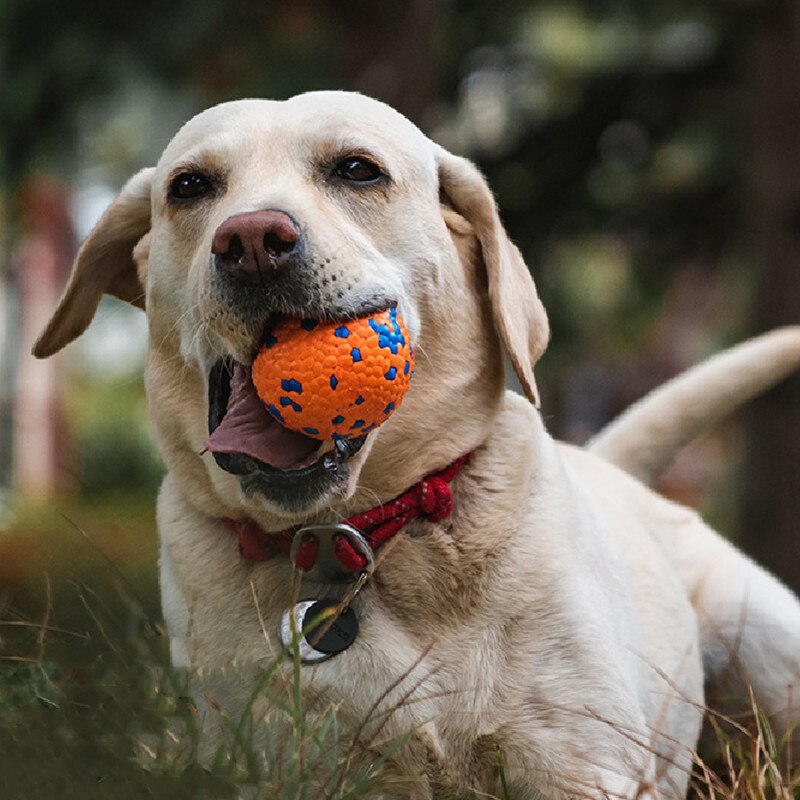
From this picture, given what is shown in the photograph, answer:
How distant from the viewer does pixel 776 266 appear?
24.6ft

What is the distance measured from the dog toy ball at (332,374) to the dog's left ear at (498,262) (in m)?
0.43

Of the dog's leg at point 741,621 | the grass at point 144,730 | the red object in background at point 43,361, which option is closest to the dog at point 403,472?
the grass at point 144,730

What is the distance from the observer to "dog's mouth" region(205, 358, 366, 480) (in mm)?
2719

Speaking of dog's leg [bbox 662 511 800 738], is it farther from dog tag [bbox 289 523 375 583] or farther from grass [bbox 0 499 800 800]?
dog tag [bbox 289 523 375 583]

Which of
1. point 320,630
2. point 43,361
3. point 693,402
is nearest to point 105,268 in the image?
point 320,630

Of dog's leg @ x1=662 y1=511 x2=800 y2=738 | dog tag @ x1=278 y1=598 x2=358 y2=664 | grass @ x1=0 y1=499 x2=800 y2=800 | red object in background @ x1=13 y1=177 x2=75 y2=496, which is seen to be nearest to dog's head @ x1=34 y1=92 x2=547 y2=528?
dog tag @ x1=278 y1=598 x2=358 y2=664

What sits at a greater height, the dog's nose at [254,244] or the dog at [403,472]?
the dog's nose at [254,244]

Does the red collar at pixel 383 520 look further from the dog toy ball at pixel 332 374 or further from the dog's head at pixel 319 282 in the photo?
the dog toy ball at pixel 332 374

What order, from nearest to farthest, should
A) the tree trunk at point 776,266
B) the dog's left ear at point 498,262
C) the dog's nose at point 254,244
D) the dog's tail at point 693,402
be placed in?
the dog's nose at point 254,244 < the dog's left ear at point 498,262 < the dog's tail at point 693,402 < the tree trunk at point 776,266

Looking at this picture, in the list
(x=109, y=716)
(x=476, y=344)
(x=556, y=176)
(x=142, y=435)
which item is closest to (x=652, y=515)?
(x=476, y=344)

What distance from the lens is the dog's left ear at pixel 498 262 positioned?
122 inches

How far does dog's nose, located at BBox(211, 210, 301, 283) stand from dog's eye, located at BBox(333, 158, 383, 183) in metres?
0.40

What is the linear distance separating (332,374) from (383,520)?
0.49 meters

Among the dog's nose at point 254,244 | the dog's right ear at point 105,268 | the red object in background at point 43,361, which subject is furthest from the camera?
the red object in background at point 43,361
